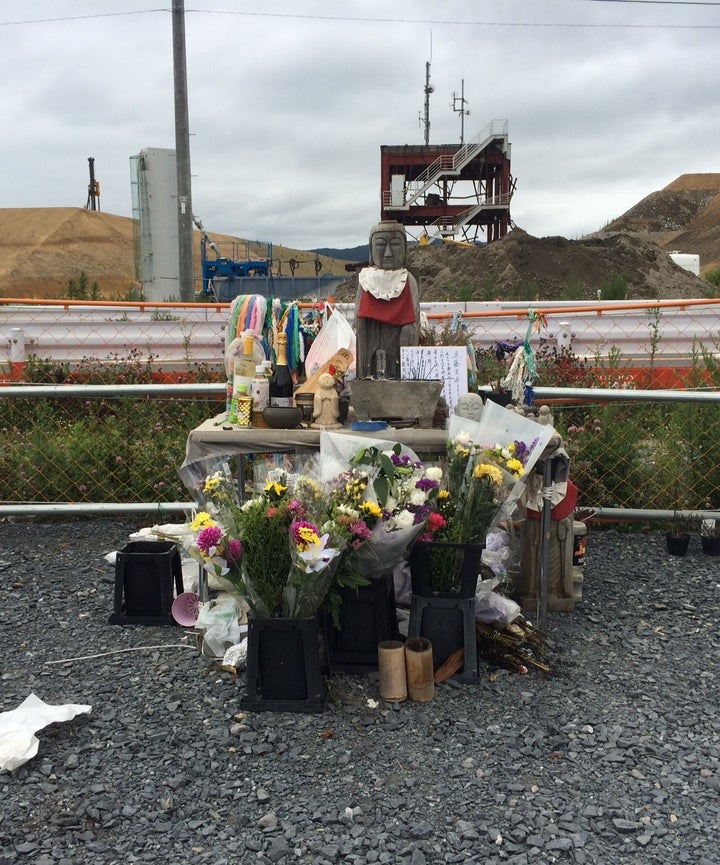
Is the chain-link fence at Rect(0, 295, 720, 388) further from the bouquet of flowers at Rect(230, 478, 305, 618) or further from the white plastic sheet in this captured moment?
the white plastic sheet

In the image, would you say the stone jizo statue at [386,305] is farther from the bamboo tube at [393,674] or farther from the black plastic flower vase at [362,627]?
the bamboo tube at [393,674]

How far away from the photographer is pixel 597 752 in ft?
9.07

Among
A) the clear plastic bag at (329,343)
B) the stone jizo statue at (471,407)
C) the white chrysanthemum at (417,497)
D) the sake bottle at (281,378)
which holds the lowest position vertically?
the white chrysanthemum at (417,497)

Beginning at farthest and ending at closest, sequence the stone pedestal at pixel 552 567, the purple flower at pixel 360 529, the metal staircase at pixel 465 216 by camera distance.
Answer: the metal staircase at pixel 465 216, the stone pedestal at pixel 552 567, the purple flower at pixel 360 529

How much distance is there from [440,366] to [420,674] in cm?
180

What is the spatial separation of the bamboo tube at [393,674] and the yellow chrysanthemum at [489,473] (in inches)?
29.2

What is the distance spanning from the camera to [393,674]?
305 centimetres

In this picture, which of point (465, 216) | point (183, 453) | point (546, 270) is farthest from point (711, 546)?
point (465, 216)

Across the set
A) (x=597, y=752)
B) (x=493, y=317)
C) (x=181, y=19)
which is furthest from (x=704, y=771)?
(x=181, y=19)

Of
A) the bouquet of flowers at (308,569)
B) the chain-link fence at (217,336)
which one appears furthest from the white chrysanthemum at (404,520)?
the chain-link fence at (217,336)

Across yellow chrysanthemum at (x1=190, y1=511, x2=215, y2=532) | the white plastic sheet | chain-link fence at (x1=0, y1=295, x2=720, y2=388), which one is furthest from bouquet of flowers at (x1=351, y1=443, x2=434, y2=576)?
chain-link fence at (x1=0, y1=295, x2=720, y2=388)

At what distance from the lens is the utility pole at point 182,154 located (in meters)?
10.6

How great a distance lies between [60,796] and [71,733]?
14.8 inches

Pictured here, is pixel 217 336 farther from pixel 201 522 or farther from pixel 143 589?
pixel 201 522
